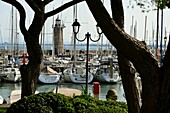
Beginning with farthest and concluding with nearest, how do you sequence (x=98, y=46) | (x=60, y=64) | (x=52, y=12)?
1. (x=98, y=46)
2. (x=60, y=64)
3. (x=52, y=12)

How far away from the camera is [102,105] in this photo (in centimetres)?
989

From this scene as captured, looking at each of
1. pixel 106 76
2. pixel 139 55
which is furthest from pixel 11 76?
pixel 139 55

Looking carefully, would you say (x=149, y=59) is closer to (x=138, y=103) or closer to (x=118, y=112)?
(x=138, y=103)

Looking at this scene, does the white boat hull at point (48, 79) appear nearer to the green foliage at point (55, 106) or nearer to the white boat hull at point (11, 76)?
the white boat hull at point (11, 76)

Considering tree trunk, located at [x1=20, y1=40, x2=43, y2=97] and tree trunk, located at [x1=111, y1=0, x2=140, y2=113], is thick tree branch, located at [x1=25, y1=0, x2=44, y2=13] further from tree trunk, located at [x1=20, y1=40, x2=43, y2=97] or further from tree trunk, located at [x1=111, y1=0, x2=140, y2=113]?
tree trunk, located at [x1=111, y1=0, x2=140, y2=113]

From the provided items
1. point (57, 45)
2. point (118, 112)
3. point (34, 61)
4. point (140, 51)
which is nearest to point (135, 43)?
point (140, 51)

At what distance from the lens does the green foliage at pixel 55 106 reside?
8.92 metres

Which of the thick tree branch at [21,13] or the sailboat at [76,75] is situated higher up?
the thick tree branch at [21,13]

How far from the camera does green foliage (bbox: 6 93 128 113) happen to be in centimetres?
892

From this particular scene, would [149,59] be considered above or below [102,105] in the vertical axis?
above

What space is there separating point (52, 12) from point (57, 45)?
55471mm

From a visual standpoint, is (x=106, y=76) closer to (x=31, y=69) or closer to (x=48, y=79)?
(x=48, y=79)

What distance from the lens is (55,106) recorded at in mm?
9203

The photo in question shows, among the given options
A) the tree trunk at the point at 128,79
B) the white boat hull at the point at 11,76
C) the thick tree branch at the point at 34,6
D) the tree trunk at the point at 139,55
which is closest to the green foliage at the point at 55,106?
the tree trunk at the point at 128,79
